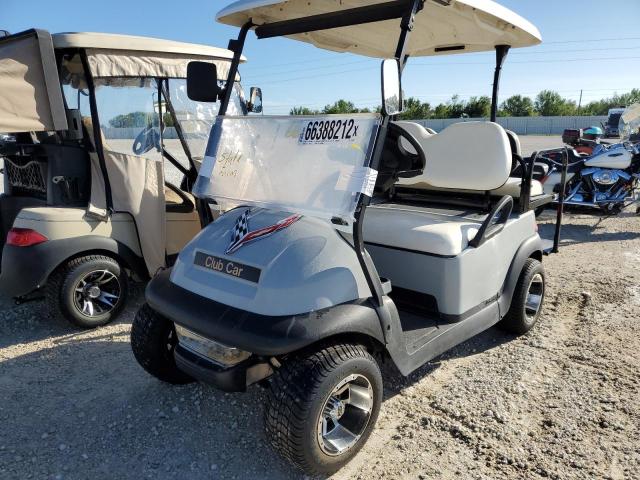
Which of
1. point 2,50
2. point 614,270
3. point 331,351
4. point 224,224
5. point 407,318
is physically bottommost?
point 614,270

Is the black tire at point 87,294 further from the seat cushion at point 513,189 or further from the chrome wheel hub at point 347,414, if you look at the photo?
the seat cushion at point 513,189

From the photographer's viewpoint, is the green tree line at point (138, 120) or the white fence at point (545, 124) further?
the white fence at point (545, 124)

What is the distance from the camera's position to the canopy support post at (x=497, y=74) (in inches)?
140

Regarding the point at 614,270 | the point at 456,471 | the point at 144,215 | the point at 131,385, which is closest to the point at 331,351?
the point at 456,471

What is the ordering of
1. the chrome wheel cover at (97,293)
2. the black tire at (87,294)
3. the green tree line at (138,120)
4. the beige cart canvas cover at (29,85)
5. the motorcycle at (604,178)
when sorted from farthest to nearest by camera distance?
the motorcycle at (604,178), the green tree line at (138,120), the chrome wheel cover at (97,293), the black tire at (87,294), the beige cart canvas cover at (29,85)

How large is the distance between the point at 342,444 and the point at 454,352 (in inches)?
54.6

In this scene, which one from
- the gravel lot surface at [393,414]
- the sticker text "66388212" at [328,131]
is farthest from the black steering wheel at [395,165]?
the gravel lot surface at [393,414]

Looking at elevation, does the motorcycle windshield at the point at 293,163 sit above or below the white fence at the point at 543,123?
above

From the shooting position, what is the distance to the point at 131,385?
284 cm

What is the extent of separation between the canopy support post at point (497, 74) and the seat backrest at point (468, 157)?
1.98ft

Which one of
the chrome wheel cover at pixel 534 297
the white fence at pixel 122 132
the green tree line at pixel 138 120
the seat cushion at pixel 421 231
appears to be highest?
the green tree line at pixel 138 120

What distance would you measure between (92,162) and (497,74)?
315 cm

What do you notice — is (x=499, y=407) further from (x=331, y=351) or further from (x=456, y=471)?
(x=331, y=351)

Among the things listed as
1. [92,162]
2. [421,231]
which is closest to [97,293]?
[92,162]
